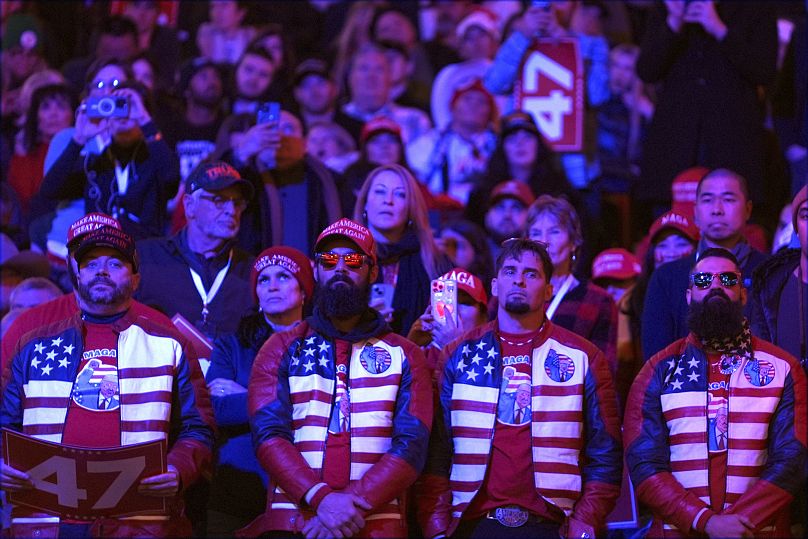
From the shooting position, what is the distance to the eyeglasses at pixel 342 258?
7230 mm

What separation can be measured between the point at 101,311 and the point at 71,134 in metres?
2.67

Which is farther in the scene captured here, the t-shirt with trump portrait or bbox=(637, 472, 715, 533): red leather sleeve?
the t-shirt with trump portrait

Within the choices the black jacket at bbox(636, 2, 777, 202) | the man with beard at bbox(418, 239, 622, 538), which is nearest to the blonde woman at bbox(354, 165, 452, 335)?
the man with beard at bbox(418, 239, 622, 538)

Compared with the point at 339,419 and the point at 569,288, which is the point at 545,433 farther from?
the point at 569,288

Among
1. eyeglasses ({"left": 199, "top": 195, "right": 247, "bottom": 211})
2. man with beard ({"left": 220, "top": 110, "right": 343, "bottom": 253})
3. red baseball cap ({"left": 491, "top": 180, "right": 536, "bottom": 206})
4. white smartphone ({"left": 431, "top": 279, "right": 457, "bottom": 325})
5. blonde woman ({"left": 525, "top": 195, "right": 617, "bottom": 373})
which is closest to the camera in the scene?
white smartphone ({"left": 431, "top": 279, "right": 457, "bottom": 325})

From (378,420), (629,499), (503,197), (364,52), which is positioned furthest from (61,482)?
(364,52)

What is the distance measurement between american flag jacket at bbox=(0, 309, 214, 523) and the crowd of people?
0.02 metres

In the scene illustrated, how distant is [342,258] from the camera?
723 centimetres

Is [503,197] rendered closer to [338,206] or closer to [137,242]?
[338,206]

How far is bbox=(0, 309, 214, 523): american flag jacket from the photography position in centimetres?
673

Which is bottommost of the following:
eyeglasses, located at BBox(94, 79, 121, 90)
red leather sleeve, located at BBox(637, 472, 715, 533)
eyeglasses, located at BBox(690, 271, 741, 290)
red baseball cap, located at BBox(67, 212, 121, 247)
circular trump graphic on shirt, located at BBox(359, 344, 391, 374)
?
red leather sleeve, located at BBox(637, 472, 715, 533)

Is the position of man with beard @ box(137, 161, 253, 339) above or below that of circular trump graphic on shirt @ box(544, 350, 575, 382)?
above

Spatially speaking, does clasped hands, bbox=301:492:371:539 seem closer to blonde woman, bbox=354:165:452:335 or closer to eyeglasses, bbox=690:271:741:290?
blonde woman, bbox=354:165:452:335

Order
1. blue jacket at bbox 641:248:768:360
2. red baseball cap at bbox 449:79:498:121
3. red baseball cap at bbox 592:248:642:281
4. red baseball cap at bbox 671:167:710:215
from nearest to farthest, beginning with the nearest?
blue jacket at bbox 641:248:768:360
red baseball cap at bbox 592:248:642:281
red baseball cap at bbox 671:167:710:215
red baseball cap at bbox 449:79:498:121
